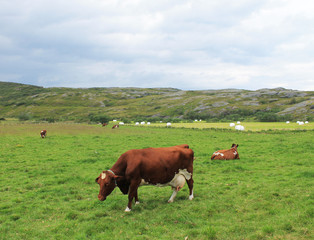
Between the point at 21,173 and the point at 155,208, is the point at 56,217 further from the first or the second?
the point at 21,173

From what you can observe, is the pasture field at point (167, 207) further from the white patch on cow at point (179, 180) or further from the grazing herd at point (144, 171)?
the grazing herd at point (144, 171)

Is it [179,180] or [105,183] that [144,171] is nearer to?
[105,183]

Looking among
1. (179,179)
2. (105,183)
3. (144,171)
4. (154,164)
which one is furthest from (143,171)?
(179,179)

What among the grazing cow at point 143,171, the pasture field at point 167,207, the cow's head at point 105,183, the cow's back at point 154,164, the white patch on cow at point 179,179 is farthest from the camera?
the white patch on cow at point 179,179

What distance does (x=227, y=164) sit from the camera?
19016 millimetres

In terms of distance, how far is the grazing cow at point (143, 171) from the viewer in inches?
382

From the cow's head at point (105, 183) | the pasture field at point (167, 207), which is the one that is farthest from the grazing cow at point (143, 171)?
the pasture field at point (167, 207)

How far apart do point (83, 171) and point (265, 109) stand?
15351cm

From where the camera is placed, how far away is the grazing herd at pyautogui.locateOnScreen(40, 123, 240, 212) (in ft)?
31.9

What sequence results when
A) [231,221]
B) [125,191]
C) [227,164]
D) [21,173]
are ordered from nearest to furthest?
[231,221] → [125,191] → [21,173] → [227,164]

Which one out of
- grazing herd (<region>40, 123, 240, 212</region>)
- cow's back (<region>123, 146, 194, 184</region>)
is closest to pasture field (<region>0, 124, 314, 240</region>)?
grazing herd (<region>40, 123, 240, 212</region>)

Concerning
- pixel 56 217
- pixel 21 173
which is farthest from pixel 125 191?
pixel 21 173

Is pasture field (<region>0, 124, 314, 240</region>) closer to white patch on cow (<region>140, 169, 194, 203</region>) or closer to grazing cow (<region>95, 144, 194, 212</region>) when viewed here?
white patch on cow (<region>140, 169, 194, 203</region>)

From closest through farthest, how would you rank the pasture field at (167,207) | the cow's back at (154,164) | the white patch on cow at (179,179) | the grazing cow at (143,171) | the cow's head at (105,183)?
the pasture field at (167,207) < the cow's head at (105,183) < the grazing cow at (143,171) < the cow's back at (154,164) < the white patch on cow at (179,179)
